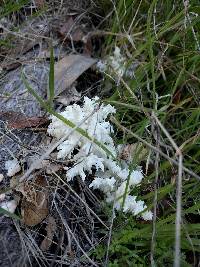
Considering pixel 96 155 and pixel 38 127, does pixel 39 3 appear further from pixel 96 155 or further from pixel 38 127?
pixel 96 155

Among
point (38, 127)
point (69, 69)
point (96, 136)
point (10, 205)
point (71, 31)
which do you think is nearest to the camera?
point (10, 205)

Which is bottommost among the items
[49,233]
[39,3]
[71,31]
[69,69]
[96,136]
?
[49,233]

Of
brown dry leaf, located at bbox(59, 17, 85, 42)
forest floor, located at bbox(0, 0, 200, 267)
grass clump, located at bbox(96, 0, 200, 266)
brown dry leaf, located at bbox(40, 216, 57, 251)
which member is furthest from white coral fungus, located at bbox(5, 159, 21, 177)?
brown dry leaf, located at bbox(59, 17, 85, 42)

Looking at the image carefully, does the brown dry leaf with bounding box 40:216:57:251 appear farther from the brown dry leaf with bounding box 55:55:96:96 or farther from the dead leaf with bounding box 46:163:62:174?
the brown dry leaf with bounding box 55:55:96:96

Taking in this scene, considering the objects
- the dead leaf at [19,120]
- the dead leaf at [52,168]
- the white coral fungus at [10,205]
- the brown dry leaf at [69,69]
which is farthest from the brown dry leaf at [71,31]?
the white coral fungus at [10,205]

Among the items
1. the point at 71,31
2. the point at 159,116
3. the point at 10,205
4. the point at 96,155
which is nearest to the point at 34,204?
the point at 10,205

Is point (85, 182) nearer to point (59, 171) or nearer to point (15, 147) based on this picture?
point (59, 171)
